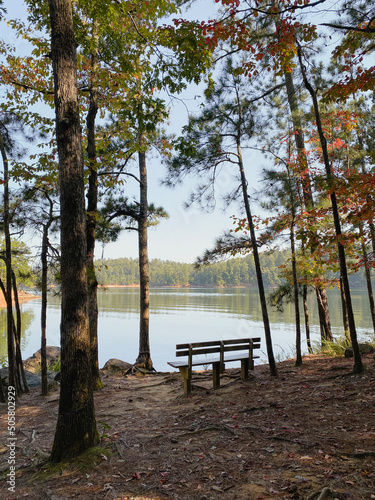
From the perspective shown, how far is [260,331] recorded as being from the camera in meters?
20.9

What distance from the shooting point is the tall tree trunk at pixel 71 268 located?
3.48 meters

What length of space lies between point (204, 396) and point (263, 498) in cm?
335

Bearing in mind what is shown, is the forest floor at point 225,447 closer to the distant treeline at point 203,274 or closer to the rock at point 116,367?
the rock at point 116,367

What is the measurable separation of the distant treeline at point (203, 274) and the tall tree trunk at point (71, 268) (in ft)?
205

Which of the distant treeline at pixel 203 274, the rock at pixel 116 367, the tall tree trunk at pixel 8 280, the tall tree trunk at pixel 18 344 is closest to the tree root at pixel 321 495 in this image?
the tall tree trunk at pixel 8 280

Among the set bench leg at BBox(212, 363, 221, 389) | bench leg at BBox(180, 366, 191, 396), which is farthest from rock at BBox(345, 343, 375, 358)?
bench leg at BBox(180, 366, 191, 396)

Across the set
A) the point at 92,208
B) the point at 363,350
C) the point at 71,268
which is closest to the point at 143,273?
the point at 92,208

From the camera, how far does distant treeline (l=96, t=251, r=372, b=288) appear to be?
73.1 meters

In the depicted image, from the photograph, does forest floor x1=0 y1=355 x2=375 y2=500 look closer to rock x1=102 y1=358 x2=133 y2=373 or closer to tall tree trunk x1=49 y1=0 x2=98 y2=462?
tall tree trunk x1=49 y1=0 x2=98 y2=462

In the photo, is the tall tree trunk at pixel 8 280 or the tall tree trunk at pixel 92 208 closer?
the tall tree trunk at pixel 8 280

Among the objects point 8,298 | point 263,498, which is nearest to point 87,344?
point 263,498

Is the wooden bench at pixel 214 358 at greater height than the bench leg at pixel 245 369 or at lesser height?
greater

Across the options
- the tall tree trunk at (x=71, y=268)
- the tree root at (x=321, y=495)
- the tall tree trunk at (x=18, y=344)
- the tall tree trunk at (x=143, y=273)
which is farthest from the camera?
the tall tree trunk at (x=143, y=273)

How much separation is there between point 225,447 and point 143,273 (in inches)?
288
